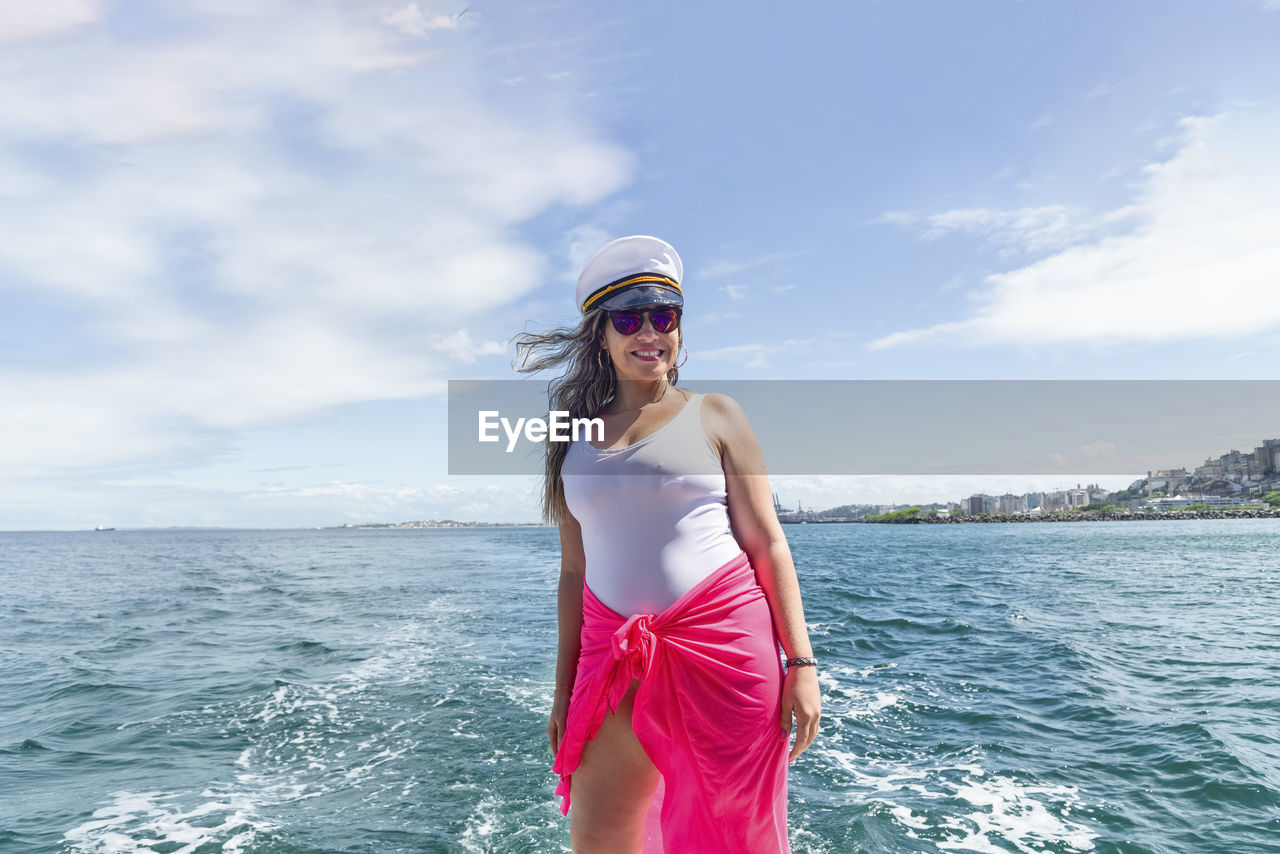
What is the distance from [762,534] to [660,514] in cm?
31

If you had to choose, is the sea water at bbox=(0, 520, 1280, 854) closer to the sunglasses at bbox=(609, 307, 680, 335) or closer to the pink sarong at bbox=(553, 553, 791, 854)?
the pink sarong at bbox=(553, 553, 791, 854)

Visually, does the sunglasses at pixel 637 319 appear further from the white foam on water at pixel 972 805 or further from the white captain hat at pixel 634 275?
the white foam on water at pixel 972 805

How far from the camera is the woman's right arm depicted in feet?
7.42

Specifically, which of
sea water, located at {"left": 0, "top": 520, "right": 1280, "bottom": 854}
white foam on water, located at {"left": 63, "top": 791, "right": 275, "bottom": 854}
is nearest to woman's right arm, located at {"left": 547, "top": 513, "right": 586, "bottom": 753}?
sea water, located at {"left": 0, "top": 520, "right": 1280, "bottom": 854}

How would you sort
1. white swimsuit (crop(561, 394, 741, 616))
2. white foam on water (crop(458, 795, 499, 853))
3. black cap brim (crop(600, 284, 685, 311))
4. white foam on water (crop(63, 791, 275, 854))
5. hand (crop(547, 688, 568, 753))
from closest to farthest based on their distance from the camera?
1. white swimsuit (crop(561, 394, 741, 616))
2. black cap brim (crop(600, 284, 685, 311))
3. hand (crop(547, 688, 568, 753))
4. white foam on water (crop(458, 795, 499, 853))
5. white foam on water (crop(63, 791, 275, 854))

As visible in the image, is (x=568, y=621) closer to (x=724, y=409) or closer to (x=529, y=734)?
(x=724, y=409)

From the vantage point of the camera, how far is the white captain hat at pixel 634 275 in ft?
6.73

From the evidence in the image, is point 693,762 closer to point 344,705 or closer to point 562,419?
point 562,419

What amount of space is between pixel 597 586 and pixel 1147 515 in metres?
133

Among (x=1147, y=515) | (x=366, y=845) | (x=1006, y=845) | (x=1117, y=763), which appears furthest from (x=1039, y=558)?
(x=1147, y=515)

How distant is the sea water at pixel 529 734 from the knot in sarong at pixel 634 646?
3.27 m

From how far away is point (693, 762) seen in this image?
1.83 m

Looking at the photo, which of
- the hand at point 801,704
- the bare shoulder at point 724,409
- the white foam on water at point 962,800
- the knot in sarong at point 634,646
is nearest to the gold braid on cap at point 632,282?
the bare shoulder at point 724,409

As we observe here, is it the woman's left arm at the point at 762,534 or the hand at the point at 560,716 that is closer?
the woman's left arm at the point at 762,534
